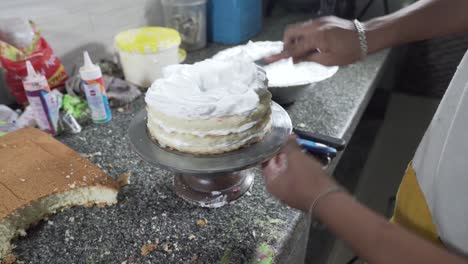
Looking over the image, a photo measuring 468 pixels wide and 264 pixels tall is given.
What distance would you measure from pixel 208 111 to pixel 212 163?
9 centimetres

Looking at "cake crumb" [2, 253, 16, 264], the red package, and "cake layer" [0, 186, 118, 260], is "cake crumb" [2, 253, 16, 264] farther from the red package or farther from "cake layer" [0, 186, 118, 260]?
the red package

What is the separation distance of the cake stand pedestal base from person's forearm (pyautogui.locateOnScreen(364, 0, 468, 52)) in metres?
0.40

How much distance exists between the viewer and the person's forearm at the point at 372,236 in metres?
0.41

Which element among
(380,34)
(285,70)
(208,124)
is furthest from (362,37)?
(208,124)

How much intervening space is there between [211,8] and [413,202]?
1.03 meters

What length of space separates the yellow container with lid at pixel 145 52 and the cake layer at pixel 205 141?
0.45 metres

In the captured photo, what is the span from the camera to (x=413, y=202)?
2.07 feet

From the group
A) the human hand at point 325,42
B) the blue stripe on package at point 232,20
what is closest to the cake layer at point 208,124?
the human hand at point 325,42

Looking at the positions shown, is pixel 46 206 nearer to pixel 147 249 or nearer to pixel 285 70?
pixel 147 249

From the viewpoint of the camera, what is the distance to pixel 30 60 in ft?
2.93

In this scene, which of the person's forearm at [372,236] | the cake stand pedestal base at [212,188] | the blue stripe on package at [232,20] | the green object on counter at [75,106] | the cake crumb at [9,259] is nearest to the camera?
the person's forearm at [372,236]

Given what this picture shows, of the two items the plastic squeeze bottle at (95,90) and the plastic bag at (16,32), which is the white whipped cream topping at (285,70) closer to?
the plastic squeeze bottle at (95,90)

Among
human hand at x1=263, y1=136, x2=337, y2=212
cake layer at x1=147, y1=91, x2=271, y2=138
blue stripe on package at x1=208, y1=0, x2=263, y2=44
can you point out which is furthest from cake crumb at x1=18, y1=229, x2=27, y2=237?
blue stripe on package at x1=208, y1=0, x2=263, y2=44

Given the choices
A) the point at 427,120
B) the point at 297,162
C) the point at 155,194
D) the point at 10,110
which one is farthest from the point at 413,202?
the point at 427,120
